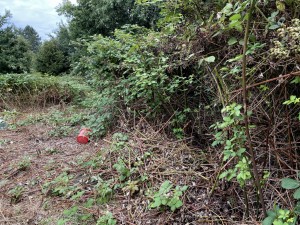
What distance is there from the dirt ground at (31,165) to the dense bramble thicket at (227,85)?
59 cm

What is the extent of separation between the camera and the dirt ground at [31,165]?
6.70 feet

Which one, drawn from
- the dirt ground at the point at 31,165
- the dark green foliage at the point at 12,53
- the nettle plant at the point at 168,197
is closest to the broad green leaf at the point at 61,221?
the dirt ground at the point at 31,165

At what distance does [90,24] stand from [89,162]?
9.29 metres

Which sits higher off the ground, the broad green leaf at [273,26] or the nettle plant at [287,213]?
the broad green leaf at [273,26]

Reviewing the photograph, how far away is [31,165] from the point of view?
2.85m

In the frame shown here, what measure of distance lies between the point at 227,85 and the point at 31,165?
243cm

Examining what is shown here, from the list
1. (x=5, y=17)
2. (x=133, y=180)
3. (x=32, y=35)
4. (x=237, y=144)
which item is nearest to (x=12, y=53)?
(x=5, y=17)

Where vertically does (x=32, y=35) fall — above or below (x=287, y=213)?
above

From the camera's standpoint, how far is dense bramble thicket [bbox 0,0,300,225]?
4.20 feet

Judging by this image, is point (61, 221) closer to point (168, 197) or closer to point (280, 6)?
point (168, 197)

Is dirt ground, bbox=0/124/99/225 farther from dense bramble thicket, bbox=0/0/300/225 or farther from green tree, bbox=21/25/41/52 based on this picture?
green tree, bbox=21/25/41/52

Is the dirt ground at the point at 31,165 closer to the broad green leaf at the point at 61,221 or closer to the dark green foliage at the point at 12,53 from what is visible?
the broad green leaf at the point at 61,221

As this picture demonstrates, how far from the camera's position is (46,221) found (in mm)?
1890

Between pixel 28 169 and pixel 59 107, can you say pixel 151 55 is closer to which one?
pixel 28 169
